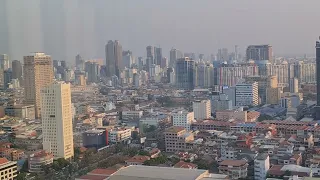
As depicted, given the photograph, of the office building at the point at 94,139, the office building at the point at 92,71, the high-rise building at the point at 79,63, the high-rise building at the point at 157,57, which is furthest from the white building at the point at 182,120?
the high-rise building at the point at 157,57

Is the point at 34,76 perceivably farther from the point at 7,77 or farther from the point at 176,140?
the point at 176,140

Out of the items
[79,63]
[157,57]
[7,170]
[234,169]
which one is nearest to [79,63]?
[79,63]

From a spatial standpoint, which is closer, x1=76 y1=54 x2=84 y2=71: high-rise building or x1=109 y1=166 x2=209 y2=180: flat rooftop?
x1=109 y1=166 x2=209 y2=180: flat rooftop

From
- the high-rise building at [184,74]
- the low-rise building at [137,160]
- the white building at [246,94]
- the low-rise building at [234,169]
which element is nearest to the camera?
the low-rise building at [234,169]

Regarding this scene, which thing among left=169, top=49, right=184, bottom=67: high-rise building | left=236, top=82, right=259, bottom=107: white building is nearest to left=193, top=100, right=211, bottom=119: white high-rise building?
left=236, top=82, right=259, bottom=107: white building

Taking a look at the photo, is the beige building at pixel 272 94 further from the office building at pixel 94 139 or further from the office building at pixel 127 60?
the office building at pixel 94 139

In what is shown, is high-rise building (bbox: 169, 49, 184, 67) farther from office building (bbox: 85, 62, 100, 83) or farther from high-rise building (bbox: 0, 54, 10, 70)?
high-rise building (bbox: 0, 54, 10, 70)

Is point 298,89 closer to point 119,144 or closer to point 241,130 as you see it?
point 241,130
